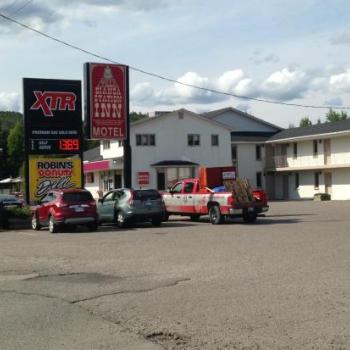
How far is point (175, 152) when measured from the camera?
58250 millimetres

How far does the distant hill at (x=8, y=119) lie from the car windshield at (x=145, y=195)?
96709mm

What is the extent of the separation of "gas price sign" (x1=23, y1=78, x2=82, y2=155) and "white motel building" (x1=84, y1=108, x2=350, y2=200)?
72.7 feet

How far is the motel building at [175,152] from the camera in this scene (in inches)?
2222

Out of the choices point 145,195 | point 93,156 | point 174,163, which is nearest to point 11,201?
point 174,163

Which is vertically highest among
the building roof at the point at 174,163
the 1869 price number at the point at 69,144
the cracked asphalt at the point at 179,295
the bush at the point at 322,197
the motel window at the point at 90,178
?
the building roof at the point at 174,163

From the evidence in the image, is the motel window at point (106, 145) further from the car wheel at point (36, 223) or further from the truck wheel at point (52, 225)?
the truck wheel at point (52, 225)

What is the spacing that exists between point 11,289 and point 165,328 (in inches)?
161

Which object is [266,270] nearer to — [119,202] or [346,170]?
[119,202]

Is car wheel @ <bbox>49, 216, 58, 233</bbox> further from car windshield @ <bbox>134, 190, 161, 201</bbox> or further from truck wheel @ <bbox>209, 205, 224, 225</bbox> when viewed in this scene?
truck wheel @ <bbox>209, 205, 224, 225</bbox>

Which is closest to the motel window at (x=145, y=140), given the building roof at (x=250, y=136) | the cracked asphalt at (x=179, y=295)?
the building roof at (x=250, y=136)

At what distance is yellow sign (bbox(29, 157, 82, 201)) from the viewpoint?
29.4 meters

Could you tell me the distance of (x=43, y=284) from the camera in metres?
11.1

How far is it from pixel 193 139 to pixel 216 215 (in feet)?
112

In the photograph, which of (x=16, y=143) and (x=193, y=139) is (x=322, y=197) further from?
(x=16, y=143)
